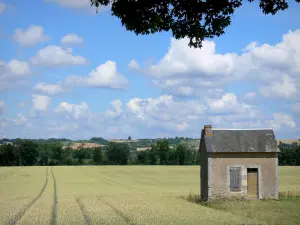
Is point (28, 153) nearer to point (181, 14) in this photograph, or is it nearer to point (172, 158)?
point (172, 158)

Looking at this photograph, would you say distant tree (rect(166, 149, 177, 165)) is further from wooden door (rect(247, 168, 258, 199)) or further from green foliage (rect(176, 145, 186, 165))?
wooden door (rect(247, 168, 258, 199))

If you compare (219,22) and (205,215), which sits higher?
(219,22)

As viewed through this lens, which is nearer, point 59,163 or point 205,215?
point 205,215

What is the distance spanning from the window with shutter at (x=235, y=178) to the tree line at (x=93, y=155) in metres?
93.8

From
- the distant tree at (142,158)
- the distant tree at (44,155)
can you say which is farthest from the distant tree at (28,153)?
the distant tree at (142,158)

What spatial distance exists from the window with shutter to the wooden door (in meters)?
0.73

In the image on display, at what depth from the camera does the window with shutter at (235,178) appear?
32.4 meters

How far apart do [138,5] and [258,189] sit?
23455mm

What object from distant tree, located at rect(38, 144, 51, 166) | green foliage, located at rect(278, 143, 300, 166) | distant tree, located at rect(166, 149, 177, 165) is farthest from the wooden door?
distant tree, located at rect(38, 144, 51, 166)

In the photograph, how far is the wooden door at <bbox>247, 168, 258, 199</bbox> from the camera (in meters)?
32.7

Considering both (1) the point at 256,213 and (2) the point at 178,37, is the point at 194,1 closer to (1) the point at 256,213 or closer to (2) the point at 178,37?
(2) the point at 178,37

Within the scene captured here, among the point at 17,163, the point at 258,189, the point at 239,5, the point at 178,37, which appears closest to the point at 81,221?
the point at 178,37

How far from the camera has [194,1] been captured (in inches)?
482

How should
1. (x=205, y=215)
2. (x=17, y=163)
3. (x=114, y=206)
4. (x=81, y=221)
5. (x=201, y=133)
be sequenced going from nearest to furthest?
(x=81, y=221) < (x=205, y=215) < (x=114, y=206) < (x=201, y=133) < (x=17, y=163)
